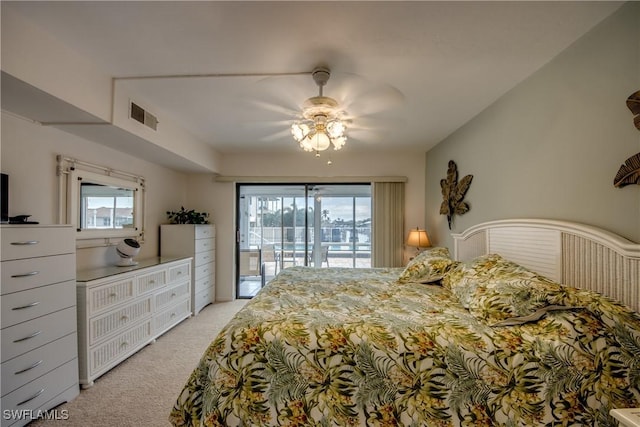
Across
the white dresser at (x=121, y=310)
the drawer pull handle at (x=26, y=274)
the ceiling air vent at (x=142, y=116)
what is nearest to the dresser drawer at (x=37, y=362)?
the white dresser at (x=121, y=310)

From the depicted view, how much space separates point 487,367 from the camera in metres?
1.30

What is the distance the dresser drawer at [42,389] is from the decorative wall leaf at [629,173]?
3569 millimetres

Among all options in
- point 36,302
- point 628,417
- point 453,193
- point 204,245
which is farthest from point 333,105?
point 204,245

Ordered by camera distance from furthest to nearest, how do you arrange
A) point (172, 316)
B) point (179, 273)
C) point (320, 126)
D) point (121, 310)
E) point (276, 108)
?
point (179, 273) < point (172, 316) < point (276, 108) < point (121, 310) < point (320, 126)

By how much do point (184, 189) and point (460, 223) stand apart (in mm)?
4100

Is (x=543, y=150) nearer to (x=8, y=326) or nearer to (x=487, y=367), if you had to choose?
(x=487, y=367)

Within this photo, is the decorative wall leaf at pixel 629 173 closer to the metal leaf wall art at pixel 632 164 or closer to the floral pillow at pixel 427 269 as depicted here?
the metal leaf wall art at pixel 632 164

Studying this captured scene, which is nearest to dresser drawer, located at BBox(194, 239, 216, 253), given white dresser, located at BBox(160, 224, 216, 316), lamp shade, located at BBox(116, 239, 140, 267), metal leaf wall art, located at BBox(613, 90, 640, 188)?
white dresser, located at BBox(160, 224, 216, 316)

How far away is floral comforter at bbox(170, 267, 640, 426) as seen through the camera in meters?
1.25

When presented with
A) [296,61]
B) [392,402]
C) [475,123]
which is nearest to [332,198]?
[475,123]

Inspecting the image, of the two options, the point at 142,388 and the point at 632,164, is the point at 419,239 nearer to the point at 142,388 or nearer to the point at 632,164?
the point at 632,164

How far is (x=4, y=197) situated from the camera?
196cm

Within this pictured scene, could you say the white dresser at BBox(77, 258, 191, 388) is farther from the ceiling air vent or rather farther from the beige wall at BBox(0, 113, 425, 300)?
the ceiling air vent

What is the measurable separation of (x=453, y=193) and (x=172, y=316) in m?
3.68
